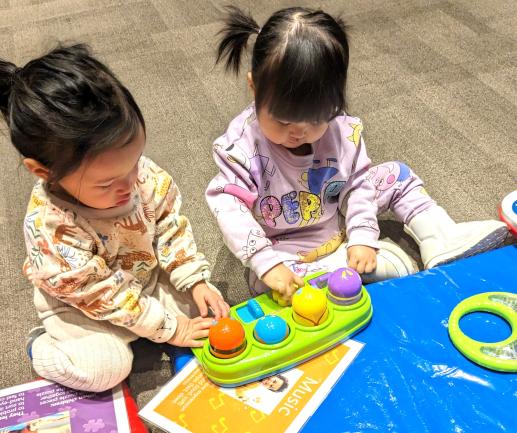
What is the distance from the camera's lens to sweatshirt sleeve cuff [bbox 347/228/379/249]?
91 centimetres

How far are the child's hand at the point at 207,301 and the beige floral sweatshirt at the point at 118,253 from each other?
0.05 ft

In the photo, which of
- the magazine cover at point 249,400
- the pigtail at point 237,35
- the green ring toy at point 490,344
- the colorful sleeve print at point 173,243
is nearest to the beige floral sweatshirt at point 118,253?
the colorful sleeve print at point 173,243

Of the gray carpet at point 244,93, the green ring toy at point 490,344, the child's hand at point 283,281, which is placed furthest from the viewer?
the gray carpet at point 244,93

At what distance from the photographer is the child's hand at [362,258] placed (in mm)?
891

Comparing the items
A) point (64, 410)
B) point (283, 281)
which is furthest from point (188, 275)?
point (64, 410)

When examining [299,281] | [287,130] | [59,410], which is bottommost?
[59,410]

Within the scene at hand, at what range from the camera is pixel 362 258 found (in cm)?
90

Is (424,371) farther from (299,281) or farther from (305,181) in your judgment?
(305,181)

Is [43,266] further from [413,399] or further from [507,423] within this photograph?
[507,423]

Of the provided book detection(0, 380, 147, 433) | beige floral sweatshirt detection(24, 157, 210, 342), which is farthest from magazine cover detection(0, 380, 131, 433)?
beige floral sweatshirt detection(24, 157, 210, 342)

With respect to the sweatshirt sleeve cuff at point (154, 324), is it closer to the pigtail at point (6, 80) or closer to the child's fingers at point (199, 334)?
the child's fingers at point (199, 334)

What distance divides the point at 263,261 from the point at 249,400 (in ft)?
0.72

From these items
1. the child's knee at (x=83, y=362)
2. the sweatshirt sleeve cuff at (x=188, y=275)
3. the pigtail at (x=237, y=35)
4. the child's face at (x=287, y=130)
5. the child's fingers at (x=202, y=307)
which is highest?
the pigtail at (x=237, y=35)

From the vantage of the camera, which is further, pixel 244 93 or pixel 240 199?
pixel 244 93
